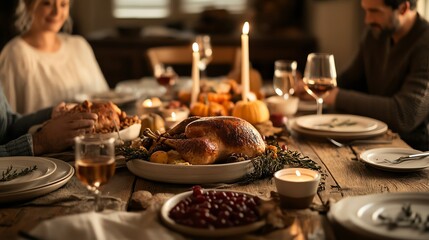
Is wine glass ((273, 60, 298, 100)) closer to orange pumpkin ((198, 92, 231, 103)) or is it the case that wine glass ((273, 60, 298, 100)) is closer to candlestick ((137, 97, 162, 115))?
orange pumpkin ((198, 92, 231, 103))

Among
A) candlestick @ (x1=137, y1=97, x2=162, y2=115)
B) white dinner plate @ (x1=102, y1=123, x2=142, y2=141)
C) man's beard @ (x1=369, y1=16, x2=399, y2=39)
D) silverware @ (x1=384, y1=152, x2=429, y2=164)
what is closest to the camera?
silverware @ (x1=384, y1=152, x2=429, y2=164)

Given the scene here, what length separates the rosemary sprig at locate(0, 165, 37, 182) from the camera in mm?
1424

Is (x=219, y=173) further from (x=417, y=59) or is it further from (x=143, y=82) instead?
(x=143, y=82)

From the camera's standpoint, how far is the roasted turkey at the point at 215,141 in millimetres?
1457

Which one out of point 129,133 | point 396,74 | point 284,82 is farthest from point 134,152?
point 396,74

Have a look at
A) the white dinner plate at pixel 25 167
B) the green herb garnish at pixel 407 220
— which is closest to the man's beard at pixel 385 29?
the green herb garnish at pixel 407 220

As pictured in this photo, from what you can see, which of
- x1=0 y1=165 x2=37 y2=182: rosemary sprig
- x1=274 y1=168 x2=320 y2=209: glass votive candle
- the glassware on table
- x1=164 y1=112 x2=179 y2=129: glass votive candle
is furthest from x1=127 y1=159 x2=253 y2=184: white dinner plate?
the glassware on table

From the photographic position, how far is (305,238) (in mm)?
1146

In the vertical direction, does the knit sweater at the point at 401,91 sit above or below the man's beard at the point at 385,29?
below

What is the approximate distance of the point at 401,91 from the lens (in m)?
2.37

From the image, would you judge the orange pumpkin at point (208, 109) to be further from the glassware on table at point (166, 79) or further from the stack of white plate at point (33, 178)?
the stack of white plate at point (33, 178)

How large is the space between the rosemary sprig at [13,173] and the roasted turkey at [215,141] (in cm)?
33

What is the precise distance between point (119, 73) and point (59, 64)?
2240 millimetres

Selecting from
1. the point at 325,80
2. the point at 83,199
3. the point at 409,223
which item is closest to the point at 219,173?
the point at 83,199
